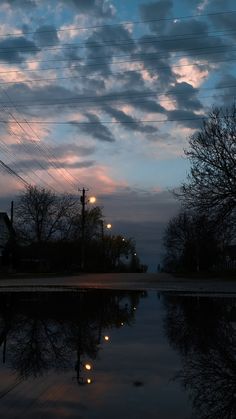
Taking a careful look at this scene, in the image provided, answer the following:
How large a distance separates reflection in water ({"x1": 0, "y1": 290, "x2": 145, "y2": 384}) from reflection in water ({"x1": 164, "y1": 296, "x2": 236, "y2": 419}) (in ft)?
4.53

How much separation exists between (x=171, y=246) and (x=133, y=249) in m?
16.3

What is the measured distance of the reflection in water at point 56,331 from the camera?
8719 millimetres

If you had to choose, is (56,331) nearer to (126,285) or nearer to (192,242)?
(126,285)

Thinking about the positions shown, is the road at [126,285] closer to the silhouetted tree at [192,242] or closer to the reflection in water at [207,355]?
the silhouetted tree at [192,242]

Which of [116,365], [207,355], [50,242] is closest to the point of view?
[116,365]

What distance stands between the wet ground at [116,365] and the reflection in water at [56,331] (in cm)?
2

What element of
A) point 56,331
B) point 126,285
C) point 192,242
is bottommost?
point 56,331

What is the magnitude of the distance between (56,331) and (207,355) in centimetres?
402

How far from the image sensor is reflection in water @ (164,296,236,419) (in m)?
6.52

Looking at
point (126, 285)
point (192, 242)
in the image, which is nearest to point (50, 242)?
point (192, 242)

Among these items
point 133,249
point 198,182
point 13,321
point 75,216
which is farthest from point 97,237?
point 13,321

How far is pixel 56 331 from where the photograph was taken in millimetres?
12312

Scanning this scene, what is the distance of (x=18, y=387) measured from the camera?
23.4 feet

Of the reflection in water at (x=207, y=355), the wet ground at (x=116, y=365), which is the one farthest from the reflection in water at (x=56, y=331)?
the reflection in water at (x=207, y=355)
